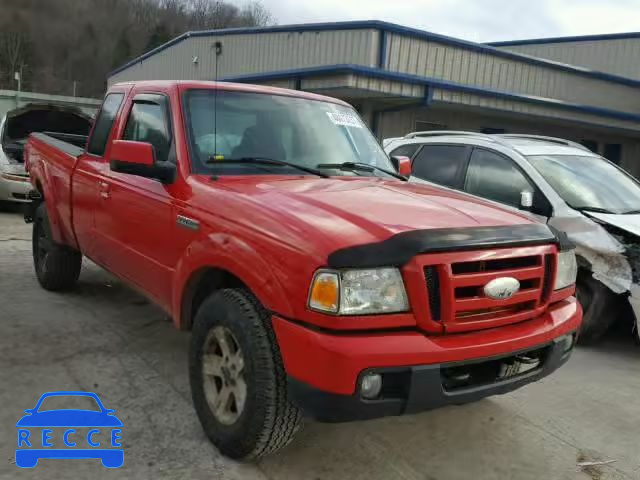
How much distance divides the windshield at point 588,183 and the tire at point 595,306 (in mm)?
685

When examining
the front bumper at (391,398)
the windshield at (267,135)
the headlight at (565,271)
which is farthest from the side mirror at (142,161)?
the headlight at (565,271)

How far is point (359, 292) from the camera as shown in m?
2.42

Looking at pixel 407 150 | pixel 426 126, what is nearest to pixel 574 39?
pixel 426 126

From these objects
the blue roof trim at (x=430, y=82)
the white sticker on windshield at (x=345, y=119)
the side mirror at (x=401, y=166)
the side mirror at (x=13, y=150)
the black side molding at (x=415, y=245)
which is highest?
the blue roof trim at (x=430, y=82)

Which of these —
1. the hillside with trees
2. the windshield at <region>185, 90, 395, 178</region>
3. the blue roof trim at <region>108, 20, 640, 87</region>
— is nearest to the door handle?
the windshield at <region>185, 90, 395, 178</region>

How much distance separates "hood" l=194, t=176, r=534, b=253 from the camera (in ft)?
8.32

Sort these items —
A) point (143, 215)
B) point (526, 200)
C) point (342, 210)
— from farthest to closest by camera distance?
point (526, 200) < point (143, 215) < point (342, 210)

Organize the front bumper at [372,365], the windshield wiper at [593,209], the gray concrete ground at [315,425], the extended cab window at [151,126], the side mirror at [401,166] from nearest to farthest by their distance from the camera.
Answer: the front bumper at [372,365] < the gray concrete ground at [315,425] < the extended cab window at [151,126] < the side mirror at [401,166] < the windshield wiper at [593,209]

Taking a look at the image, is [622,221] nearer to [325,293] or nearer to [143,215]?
[325,293]

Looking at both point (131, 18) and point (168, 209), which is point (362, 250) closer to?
point (168, 209)

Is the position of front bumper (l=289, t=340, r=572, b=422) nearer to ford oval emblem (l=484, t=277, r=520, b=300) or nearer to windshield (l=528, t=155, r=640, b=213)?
ford oval emblem (l=484, t=277, r=520, b=300)

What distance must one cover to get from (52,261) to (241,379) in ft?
11.5

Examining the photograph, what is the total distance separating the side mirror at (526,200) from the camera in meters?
5.38

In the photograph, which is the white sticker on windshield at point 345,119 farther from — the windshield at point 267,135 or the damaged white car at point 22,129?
the damaged white car at point 22,129
